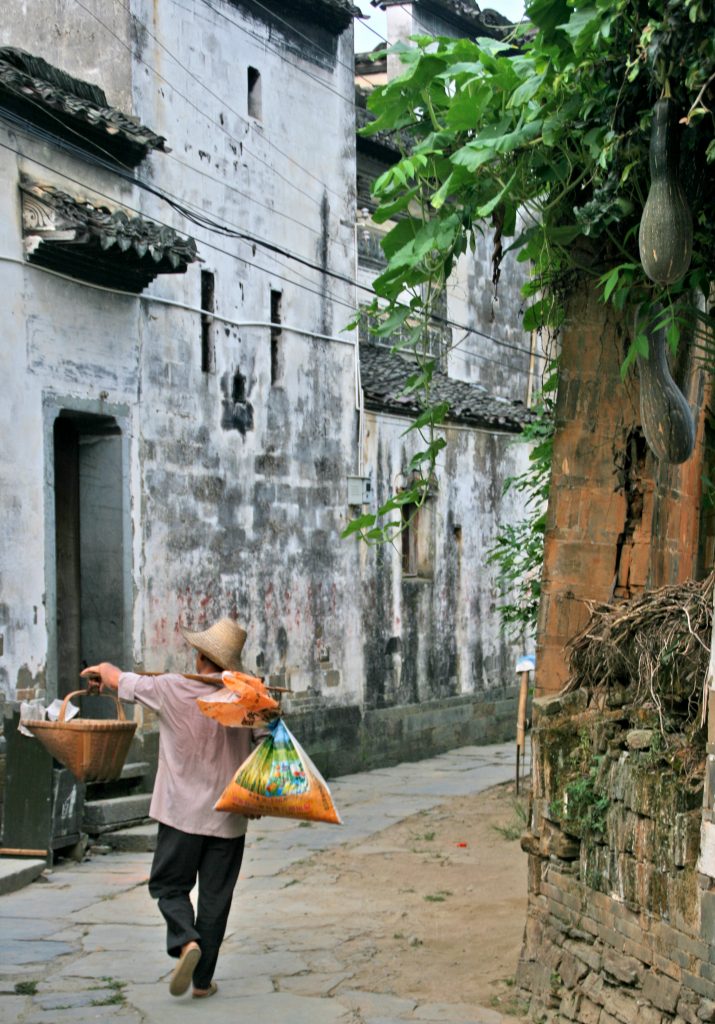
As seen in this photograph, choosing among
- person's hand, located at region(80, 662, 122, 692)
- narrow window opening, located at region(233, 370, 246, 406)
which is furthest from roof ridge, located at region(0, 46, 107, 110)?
person's hand, located at region(80, 662, 122, 692)

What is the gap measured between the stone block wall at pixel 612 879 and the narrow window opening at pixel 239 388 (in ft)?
27.5

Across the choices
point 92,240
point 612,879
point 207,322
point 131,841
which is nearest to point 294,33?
point 207,322

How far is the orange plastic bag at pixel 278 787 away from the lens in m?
6.50

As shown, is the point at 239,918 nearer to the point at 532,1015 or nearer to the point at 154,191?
the point at 532,1015

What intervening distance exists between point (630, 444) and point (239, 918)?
3784 millimetres

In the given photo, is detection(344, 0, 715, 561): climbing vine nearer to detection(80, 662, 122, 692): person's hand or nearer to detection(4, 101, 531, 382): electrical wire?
detection(80, 662, 122, 692): person's hand

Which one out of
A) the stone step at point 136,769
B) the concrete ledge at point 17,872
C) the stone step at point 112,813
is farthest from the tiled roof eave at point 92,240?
the concrete ledge at point 17,872

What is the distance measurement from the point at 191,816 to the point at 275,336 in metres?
9.26

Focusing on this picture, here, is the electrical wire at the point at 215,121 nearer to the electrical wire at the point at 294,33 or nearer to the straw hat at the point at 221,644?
the electrical wire at the point at 294,33

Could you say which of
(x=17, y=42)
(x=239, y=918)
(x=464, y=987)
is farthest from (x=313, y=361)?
(x=464, y=987)

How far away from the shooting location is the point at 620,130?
5934 mm

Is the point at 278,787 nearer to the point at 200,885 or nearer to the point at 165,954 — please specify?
the point at 200,885

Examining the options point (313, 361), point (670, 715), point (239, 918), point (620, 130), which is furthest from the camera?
point (313, 361)

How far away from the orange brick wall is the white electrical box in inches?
364
